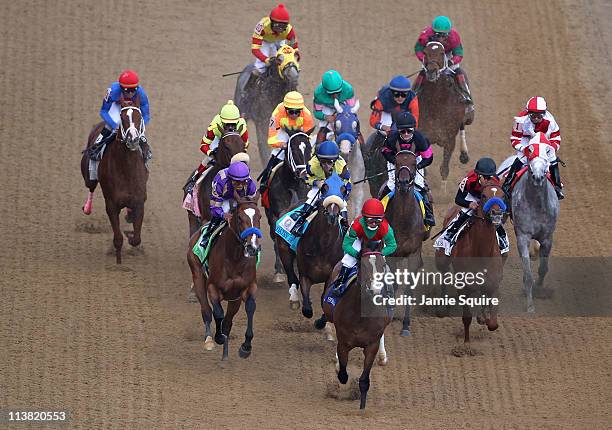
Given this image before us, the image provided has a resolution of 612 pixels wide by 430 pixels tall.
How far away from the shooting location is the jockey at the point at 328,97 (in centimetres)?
2106

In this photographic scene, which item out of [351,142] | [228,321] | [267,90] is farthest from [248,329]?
[267,90]

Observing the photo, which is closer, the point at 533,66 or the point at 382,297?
the point at 382,297

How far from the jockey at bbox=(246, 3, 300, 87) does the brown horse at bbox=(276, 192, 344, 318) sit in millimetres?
5714

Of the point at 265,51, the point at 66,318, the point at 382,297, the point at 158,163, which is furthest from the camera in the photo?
the point at 158,163

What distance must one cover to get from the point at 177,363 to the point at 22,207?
6.52m

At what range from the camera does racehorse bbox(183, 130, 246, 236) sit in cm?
1964

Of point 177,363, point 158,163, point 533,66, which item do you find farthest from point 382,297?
point 533,66

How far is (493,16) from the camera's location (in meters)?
31.0

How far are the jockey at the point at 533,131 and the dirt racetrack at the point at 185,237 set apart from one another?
2131 millimetres

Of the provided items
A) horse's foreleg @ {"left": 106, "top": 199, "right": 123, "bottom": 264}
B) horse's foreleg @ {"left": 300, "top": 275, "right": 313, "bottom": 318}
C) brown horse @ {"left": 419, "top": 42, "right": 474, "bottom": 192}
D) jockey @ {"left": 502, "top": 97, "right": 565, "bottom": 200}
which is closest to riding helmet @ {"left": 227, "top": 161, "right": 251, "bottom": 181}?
horse's foreleg @ {"left": 300, "top": 275, "right": 313, "bottom": 318}

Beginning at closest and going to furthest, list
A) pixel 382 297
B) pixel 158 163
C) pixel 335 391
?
pixel 382 297 → pixel 335 391 → pixel 158 163

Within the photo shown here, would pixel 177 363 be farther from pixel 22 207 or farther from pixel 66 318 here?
pixel 22 207

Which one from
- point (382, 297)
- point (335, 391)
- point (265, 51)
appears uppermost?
point (265, 51)

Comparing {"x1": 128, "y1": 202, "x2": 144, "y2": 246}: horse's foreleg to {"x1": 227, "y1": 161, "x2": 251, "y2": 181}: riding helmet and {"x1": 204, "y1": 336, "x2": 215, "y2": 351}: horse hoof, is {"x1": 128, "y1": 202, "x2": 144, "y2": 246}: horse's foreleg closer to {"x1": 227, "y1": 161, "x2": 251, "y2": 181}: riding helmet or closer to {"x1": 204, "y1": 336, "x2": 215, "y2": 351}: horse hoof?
{"x1": 204, "y1": 336, "x2": 215, "y2": 351}: horse hoof
